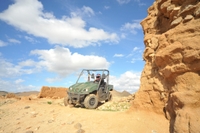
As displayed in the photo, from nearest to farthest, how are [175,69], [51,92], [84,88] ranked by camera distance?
[175,69]
[84,88]
[51,92]

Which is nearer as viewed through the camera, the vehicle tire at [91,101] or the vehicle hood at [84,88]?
the vehicle tire at [91,101]

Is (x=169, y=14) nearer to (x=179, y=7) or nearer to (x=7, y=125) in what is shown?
(x=179, y=7)

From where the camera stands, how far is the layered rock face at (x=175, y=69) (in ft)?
11.2

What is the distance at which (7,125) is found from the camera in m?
5.83

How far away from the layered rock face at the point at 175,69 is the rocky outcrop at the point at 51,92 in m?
11.4

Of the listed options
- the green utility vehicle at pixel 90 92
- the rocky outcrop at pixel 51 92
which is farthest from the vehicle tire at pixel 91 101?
the rocky outcrop at pixel 51 92

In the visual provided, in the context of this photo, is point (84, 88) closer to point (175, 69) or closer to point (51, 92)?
point (175, 69)

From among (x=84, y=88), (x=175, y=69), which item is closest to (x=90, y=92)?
(x=84, y=88)

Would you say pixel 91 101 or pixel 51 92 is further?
pixel 51 92

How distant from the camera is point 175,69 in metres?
4.06

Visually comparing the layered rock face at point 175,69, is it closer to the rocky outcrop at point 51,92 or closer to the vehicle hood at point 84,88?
the vehicle hood at point 84,88

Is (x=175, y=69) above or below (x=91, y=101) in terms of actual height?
above

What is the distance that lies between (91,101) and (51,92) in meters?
7.67

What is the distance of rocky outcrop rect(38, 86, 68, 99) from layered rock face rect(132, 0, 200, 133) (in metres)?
11.4
